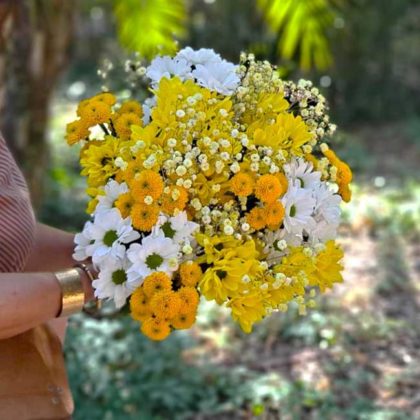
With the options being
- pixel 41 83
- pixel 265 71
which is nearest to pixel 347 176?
pixel 265 71

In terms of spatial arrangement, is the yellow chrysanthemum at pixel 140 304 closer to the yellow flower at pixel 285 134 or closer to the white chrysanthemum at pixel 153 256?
the white chrysanthemum at pixel 153 256

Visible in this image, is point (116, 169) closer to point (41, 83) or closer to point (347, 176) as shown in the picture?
point (347, 176)

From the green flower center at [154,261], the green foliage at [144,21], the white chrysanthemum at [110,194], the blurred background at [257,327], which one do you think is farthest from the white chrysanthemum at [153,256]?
the green foliage at [144,21]

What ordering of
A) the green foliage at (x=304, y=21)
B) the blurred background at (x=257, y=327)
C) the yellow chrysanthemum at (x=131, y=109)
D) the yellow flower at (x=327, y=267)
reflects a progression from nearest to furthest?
the yellow flower at (x=327, y=267)
the yellow chrysanthemum at (x=131, y=109)
the blurred background at (x=257, y=327)
the green foliage at (x=304, y=21)

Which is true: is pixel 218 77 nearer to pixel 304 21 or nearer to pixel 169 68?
pixel 169 68

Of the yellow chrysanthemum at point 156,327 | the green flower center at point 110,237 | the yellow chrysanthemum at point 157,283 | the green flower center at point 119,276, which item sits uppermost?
the green flower center at point 110,237

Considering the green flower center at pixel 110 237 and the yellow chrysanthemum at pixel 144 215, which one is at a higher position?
the yellow chrysanthemum at pixel 144 215

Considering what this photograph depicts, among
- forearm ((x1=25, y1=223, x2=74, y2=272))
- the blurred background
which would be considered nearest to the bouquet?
forearm ((x1=25, y1=223, x2=74, y2=272))

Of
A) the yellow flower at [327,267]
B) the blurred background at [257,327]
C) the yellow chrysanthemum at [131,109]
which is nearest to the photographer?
the yellow flower at [327,267]
